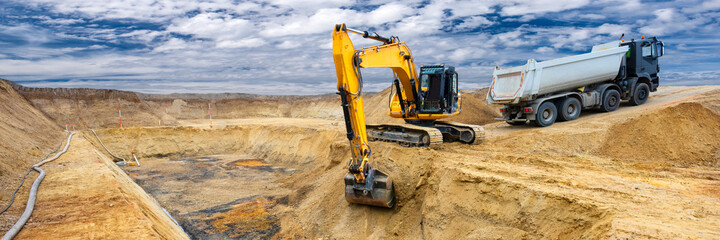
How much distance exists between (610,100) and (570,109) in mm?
1808

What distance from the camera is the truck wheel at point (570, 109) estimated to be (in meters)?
14.4

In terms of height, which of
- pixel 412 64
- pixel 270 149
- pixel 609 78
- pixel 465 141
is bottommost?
pixel 270 149

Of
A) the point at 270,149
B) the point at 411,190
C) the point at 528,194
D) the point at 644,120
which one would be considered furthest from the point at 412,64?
the point at 270,149

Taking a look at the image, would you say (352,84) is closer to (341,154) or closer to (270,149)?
(341,154)

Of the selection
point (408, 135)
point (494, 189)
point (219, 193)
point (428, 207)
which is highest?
point (408, 135)

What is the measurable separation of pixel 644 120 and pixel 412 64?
23.7ft

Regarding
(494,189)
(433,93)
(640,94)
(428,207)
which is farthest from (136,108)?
(640,94)

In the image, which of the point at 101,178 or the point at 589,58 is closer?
the point at 101,178

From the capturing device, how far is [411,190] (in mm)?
8508

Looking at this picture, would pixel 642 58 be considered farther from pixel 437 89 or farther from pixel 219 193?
pixel 219 193

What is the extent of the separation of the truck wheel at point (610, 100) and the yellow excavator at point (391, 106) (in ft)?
20.2

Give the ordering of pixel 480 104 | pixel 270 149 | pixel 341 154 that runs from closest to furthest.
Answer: pixel 341 154 < pixel 270 149 < pixel 480 104

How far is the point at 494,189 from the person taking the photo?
21.9 ft

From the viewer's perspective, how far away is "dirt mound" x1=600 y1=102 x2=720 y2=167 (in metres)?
10.5
